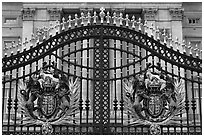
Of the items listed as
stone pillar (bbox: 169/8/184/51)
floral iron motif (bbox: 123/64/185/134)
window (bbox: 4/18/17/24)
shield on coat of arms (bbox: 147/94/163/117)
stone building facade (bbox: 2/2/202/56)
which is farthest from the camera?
window (bbox: 4/18/17/24)

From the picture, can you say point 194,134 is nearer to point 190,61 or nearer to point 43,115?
point 190,61

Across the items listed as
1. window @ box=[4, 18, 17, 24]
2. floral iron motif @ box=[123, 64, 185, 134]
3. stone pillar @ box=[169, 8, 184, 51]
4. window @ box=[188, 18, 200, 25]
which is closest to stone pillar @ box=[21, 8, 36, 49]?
window @ box=[4, 18, 17, 24]

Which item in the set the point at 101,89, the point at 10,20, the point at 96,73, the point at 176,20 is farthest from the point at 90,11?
the point at 101,89

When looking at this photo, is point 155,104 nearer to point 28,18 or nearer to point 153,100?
point 153,100

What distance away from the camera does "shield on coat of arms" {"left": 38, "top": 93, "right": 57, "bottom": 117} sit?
9438 millimetres

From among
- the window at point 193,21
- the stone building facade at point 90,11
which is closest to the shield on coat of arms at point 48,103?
the stone building facade at point 90,11

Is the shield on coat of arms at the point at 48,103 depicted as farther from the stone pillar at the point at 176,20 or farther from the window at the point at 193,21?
the window at the point at 193,21

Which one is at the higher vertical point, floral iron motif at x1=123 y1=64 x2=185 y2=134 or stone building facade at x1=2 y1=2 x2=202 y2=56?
stone building facade at x1=2 y1=2 x2=202 y2=56

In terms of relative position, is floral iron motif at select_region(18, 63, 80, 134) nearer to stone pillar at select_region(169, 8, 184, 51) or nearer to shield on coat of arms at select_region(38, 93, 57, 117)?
shield on coat of arms at select_region(38, 93, 57, 117)

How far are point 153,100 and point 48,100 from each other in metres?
2.18

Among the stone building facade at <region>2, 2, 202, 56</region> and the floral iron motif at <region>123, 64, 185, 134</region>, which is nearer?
the floral iron motif at <region>123, 64, 185, 134</region>

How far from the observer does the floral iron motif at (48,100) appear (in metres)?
9.38

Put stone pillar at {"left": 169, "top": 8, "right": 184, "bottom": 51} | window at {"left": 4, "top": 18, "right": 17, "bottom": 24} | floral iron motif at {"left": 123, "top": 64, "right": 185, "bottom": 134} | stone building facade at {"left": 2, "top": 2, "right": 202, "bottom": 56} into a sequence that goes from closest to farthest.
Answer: floral iron motif at {"left": 123, "top": 64, "right": 185, "bottom": 134}, stone pillar at {"left": 169, "top": 8, "right": 184, "bottom": 51}, stone building facade at {"left": 2, "top": 2, "right": 202, "bottom": 56}, window at {"left": 4, "top": 18, "right": 17, "bottom": 24}

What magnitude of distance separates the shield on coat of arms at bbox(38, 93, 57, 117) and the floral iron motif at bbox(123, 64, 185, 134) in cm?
149
